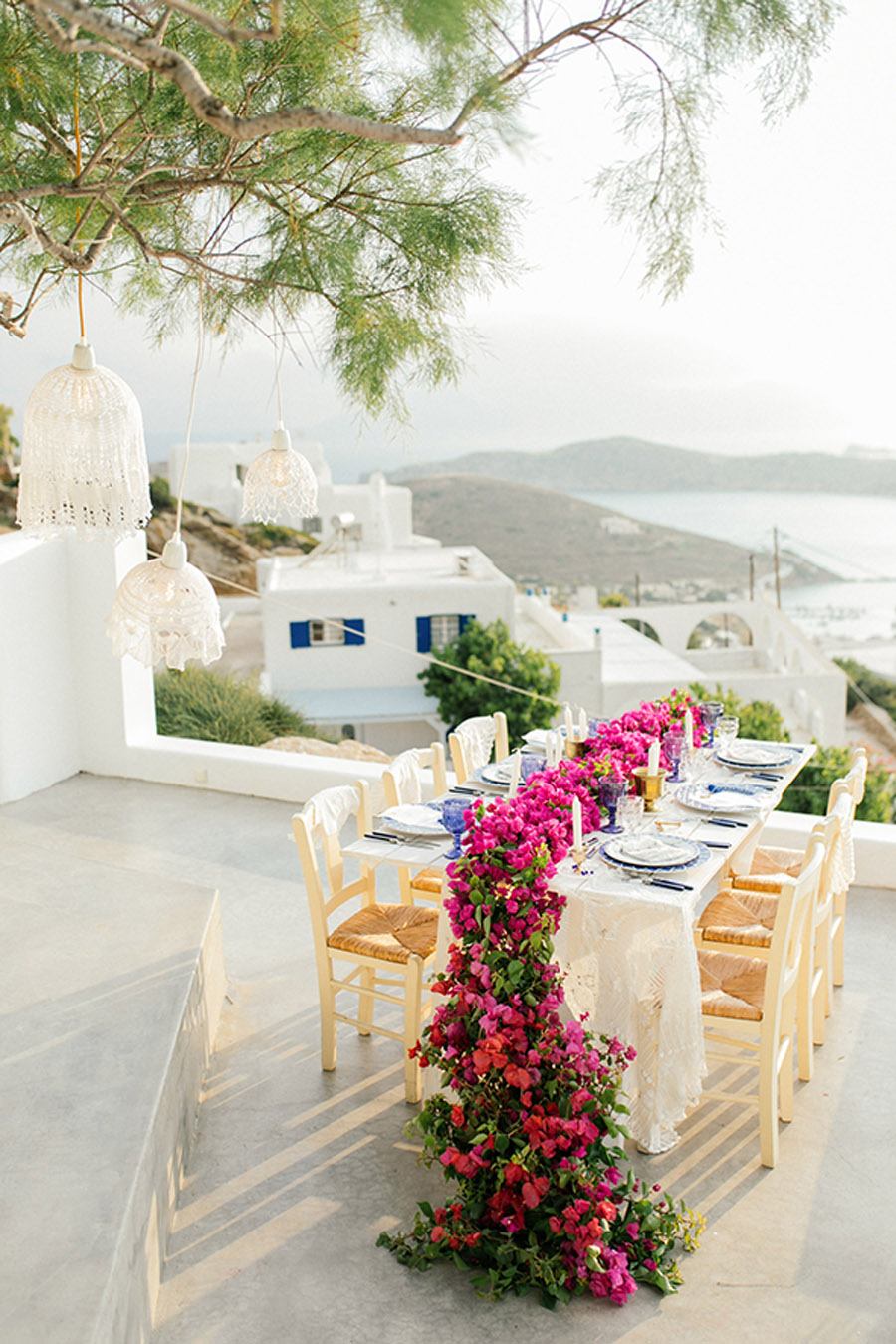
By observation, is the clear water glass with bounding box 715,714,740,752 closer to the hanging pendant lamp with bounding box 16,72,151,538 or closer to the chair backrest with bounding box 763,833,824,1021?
the chair backrest with bounding box 763,833,824,1021

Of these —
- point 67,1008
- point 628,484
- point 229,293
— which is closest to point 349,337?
point 229,293

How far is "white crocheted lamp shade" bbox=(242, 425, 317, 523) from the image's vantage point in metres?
3.67

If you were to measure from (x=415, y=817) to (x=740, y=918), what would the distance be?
0.96 metres

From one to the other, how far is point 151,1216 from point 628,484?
4334 cm

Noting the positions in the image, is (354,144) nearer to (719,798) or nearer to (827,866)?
(719,798)

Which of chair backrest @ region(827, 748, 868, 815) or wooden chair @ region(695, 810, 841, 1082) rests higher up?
chair backrest @ region(827, 748, 868, 815)

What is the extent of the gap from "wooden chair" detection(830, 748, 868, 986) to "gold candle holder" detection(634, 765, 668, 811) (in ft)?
1.66

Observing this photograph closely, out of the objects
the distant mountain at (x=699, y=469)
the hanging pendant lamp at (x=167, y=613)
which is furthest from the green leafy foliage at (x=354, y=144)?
the distant mountain at (x=699, y=469)

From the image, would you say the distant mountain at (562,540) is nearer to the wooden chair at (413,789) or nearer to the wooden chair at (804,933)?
the wooden chair at (413,789)

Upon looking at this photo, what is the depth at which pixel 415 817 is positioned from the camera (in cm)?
358

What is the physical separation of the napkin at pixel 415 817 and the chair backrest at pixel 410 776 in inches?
10.9

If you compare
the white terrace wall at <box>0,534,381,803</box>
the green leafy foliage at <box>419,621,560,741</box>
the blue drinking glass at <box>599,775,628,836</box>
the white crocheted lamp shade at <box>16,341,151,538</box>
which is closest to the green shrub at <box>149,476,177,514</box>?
the green leafy foliage at <box>419,621,560,741</box>

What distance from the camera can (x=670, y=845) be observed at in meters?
3.26

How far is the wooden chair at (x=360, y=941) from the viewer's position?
340 centimetres
